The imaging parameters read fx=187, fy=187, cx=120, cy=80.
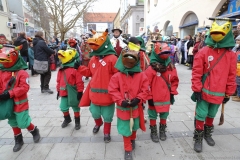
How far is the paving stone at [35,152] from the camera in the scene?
2818mm

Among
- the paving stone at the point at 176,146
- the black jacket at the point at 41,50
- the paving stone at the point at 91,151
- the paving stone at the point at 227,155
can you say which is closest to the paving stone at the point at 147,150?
the paving stone at the point at 176,146

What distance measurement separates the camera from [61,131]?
11.9 ft

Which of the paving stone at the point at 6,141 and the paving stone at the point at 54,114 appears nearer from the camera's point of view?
the paving stone at the point at 6,141

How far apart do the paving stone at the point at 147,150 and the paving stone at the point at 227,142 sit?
101 centimetres

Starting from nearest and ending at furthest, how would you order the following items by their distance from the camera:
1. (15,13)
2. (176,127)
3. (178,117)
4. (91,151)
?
(91,151) → (176,127) → (178,117) → (15,13)

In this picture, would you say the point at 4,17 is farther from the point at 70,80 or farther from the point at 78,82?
the point at 78,82

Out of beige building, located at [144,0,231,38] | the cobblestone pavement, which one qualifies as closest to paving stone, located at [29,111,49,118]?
the cobblestone pavement

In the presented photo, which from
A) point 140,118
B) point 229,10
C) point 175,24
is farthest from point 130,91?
point 175,24

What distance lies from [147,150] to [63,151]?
1.33m

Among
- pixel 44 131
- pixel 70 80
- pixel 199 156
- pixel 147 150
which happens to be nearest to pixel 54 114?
pixel 44 131

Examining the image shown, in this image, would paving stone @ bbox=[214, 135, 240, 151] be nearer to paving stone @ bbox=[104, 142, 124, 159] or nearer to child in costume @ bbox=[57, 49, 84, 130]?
paving stone @ bbox=[104, 142, 124, 159]

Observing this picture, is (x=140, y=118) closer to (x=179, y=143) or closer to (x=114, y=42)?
(x=179, y=143)

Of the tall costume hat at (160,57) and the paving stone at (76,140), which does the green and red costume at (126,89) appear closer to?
the tall costume hat at (160,57)

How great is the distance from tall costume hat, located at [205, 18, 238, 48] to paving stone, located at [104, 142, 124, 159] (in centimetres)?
210
